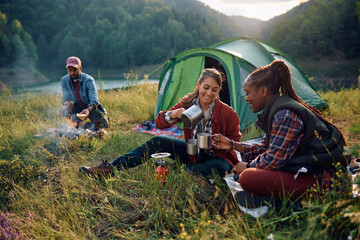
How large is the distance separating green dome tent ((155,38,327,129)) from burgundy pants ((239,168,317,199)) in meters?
2.46

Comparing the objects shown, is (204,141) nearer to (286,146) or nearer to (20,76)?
(286,146)

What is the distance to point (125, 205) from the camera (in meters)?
2.10

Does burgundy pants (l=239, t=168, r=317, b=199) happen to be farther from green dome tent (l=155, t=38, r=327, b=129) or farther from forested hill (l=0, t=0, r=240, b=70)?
forested hill (l=0, t=0, r=240, b=70)

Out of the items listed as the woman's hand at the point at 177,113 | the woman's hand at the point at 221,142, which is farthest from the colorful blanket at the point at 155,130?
the woman's hand at the point at 221,142

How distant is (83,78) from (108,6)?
231 feet

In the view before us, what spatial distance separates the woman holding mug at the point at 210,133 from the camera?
245 cm

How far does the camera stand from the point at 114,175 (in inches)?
98.3

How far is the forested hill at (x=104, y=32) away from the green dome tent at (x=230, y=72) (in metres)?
38.8

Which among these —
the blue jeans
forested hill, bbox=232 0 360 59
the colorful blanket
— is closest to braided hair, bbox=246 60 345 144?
the blue jeans

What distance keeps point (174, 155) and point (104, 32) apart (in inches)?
2114

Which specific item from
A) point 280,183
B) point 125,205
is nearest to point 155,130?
point 125,205

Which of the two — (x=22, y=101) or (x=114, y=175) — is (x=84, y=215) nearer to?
(x=114, y=175)

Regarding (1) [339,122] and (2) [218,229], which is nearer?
(2) [218,229]

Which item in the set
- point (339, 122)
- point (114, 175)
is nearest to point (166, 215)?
point (114, 175)
